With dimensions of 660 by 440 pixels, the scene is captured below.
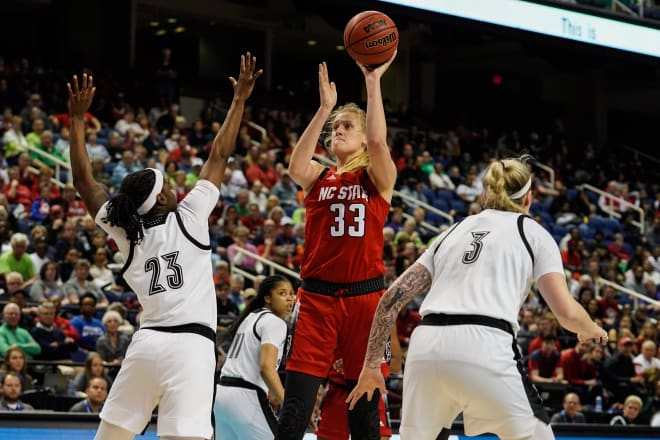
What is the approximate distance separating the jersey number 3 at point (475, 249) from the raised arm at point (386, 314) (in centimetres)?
24

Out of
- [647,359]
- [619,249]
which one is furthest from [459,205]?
[647,359]

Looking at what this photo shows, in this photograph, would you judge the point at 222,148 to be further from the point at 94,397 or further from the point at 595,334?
the point at 94,397

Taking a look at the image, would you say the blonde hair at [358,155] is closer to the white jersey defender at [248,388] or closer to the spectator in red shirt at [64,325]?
the white jersey defender at [248,388]

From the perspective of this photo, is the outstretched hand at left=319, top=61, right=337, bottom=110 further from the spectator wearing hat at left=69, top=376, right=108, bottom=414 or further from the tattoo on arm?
the spectator wearing hat at left=69, top=376, right=108, bottom=414

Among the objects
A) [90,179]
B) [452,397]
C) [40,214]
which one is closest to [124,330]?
[40,214]

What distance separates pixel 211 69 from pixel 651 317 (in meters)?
12.7

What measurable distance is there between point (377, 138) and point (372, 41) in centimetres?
62

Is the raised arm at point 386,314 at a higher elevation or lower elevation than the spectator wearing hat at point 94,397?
higher

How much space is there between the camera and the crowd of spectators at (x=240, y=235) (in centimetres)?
1165

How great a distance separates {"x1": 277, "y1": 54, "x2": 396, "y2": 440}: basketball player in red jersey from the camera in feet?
18.5

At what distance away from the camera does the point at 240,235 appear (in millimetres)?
14539

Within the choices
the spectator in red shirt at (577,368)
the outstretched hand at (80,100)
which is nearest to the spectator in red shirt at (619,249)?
the spectator in red shirt at (577,368)

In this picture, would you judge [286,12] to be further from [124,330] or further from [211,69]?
[124,330]

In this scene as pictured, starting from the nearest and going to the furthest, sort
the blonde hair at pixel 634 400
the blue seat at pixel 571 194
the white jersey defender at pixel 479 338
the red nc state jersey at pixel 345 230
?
the white jersey defender at pixel 479 338 < the red nc state jersey at pixel 345 230 < the blonde hair at pixel 634 400 < the blue seat at pixel 571 194
